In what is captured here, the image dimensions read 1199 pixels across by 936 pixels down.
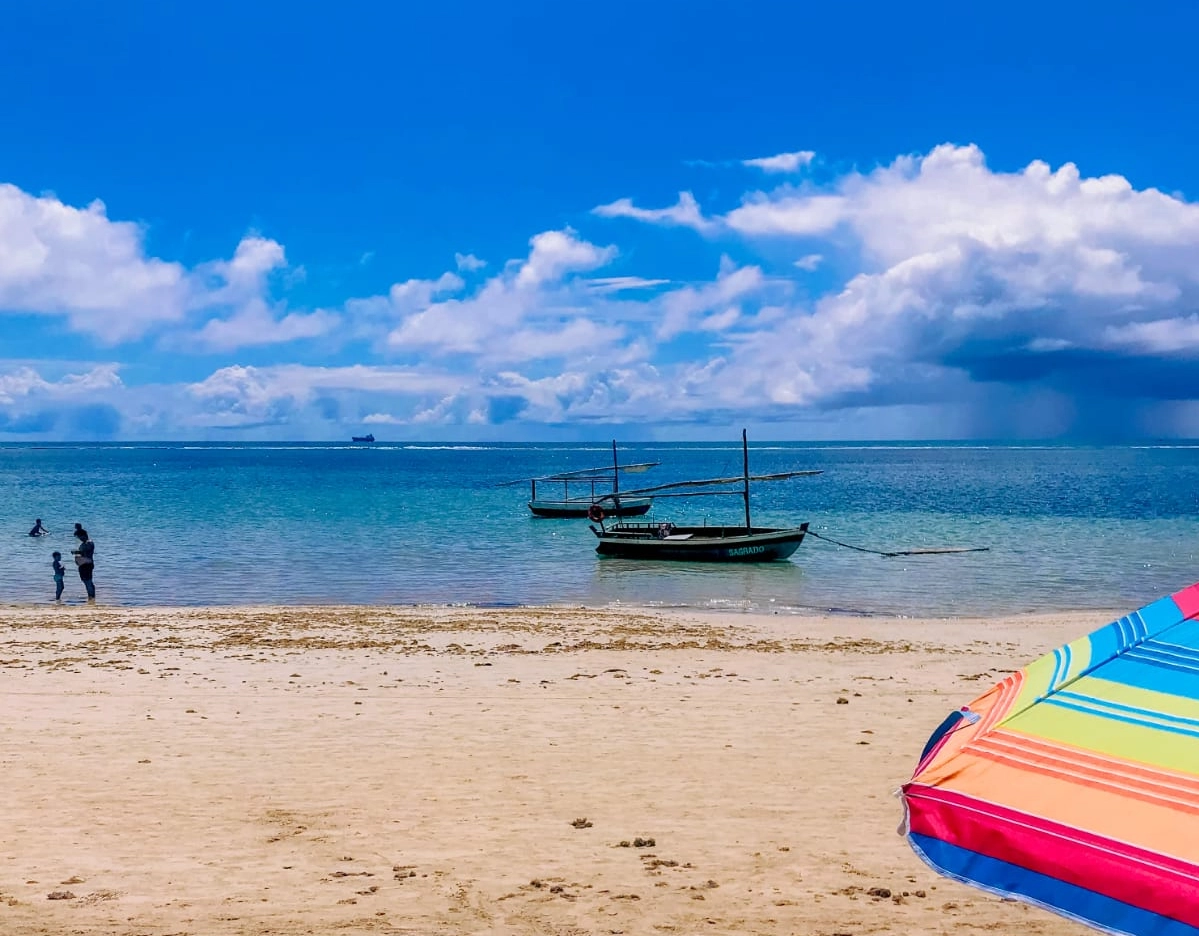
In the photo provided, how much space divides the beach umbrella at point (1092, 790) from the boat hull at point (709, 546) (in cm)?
3223

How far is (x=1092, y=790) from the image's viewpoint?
13.1ft

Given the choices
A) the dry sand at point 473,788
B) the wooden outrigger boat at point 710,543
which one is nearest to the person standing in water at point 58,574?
the dry sand at point 473,788

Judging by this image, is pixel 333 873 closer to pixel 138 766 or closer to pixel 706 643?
pixel 138 766

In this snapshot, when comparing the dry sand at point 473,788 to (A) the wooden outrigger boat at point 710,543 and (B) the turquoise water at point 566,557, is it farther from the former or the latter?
(A) the wooden outrigger boat at point 710,543

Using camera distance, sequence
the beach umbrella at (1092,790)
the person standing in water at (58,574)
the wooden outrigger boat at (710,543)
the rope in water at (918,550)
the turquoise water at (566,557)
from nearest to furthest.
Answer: the beach umbrella at (1092,790) < the person standing in water at (58,574) < the turquoise water at (566,557) < the wooden outrigger boat at (710,543) < the rope in water at (918,550)

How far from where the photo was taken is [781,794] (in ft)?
33.4

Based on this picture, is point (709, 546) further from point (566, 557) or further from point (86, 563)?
point (86, 563)

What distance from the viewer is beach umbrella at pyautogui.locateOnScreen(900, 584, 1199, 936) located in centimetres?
374

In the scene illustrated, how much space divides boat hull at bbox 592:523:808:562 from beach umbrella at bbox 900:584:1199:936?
32230 mm

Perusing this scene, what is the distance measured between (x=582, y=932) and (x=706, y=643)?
1321 cm

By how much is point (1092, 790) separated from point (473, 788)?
24.3ft

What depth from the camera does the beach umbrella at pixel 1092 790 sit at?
374 cm

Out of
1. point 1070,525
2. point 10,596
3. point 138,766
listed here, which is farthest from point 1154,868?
point 1070,525

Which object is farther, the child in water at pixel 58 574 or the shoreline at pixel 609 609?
→ the child in water at pixel 58 574
